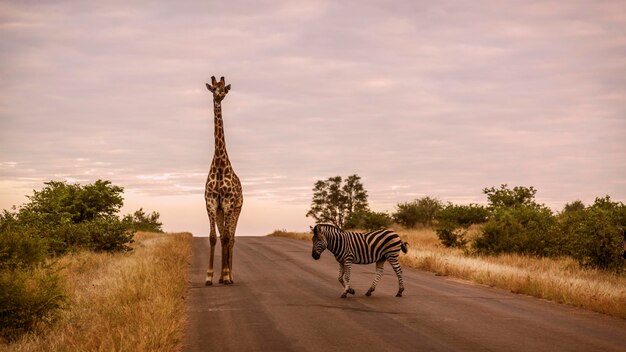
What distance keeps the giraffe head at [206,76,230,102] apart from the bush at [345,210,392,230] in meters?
36.1

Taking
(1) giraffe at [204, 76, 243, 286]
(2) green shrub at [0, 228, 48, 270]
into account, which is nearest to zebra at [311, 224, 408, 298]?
(1) giraffe at [204, 76, 243, 286]

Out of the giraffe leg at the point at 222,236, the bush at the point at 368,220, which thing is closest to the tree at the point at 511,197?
the bush at the point at 368,220

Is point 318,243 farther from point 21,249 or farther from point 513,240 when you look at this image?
point 513,240

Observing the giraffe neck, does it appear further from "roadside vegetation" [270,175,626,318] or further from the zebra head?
"roadside vegetation" [270,175,626,318]

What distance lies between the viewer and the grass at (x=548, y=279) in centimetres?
1423

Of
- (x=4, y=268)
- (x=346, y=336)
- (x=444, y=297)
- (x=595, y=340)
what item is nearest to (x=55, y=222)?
(x=4, y=268)

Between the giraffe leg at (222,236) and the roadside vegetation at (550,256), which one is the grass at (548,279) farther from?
the giraffe leg at (222,236)

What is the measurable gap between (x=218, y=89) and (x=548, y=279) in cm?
1117

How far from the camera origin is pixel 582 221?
26.0 metres

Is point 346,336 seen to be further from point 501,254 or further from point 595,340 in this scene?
point 501,254

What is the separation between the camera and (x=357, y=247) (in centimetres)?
1557

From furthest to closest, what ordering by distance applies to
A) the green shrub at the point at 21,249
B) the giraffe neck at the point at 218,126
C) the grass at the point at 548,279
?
the giraffe neck at the point at 218,126 < the green shrub at the point at 21,249 < the grass at the point at 548,279

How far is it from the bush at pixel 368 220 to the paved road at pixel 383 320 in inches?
1406

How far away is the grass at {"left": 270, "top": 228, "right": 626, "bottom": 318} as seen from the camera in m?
14.2
